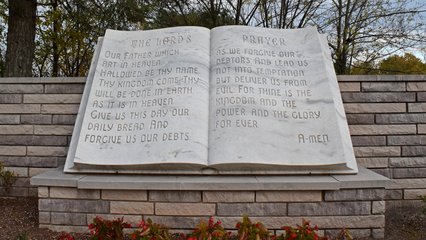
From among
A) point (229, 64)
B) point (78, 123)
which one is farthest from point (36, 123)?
point (229, 64)

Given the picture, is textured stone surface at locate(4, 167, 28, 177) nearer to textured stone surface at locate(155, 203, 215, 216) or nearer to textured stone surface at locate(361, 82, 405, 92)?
textured stone surface at locate(155, 203, 215, 216)

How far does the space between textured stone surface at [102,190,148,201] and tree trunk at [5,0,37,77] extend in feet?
14.3

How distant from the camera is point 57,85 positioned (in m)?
3.81

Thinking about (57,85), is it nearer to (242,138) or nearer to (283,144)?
(242,138)

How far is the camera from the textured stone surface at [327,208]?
275 cm

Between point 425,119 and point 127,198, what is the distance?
3.23 metres

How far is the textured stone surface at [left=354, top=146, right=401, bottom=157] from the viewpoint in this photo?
377 cm

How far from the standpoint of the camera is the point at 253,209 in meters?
2.75

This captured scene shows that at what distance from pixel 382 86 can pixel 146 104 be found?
256 centimetres

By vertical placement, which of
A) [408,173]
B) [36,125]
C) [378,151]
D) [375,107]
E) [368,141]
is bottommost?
[408,173]

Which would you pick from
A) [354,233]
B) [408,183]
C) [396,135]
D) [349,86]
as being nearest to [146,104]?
[354,233]

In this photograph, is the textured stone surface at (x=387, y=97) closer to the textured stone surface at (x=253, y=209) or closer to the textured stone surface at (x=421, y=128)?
the textured stone surface at (x=421, y=128)

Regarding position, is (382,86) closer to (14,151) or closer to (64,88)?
(64,88)

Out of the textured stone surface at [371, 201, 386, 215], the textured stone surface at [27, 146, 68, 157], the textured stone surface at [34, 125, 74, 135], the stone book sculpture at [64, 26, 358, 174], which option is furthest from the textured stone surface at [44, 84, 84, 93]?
the textured stone surface at [371, 201, 386, 215]
